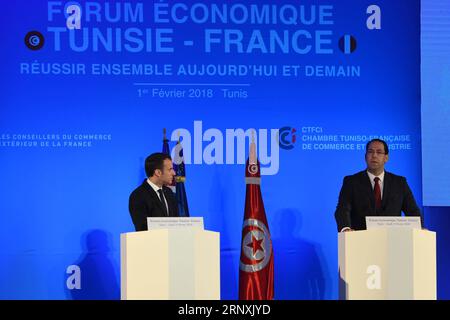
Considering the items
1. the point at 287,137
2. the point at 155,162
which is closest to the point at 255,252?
the point at 155,162

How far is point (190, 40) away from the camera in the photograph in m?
6.56

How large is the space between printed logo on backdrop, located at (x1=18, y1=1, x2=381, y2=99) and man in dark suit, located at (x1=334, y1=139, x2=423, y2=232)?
3.89 ft

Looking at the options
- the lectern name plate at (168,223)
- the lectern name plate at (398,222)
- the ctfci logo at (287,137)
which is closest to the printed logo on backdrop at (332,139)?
the ctfci logo at (287,137)

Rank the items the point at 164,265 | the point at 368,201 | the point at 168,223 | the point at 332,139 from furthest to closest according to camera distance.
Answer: the point at 332,139 < the point at 368,201 < the point at 168,223 < the point at 164,265

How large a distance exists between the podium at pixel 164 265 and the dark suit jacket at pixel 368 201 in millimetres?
1918

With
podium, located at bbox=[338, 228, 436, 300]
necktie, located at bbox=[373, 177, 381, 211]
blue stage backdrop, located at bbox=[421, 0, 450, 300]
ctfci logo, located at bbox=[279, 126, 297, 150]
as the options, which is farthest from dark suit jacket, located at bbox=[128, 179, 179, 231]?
blue stage backdrop, located at bbox=[421, 0, 450, 300]

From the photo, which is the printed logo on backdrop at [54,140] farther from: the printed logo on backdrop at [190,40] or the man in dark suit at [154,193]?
the man in dark suit at [154,193]

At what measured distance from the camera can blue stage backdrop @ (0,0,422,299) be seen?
6488 millimetres

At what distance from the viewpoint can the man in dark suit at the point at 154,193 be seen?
5500mm

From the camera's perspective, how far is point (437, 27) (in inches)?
259

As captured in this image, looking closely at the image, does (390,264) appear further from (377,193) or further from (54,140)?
(54,140)

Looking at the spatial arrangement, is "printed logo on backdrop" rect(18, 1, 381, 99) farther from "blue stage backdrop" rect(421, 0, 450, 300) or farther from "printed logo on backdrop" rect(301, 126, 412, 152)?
"blue stage backdrop" rect(421, 0, 450, 300)

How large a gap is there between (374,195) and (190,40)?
212cm
